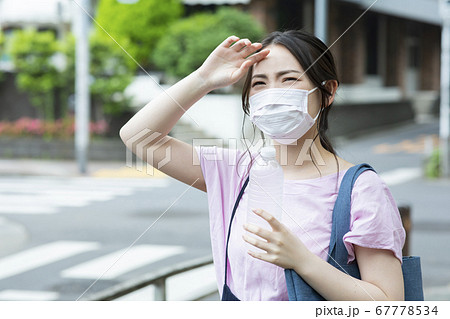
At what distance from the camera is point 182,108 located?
6.24 ft

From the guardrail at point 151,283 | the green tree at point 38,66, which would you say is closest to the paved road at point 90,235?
the guardrail at point 151,283

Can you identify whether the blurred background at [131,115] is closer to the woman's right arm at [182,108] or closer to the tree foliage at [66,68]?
the tree foliage at [66,68]

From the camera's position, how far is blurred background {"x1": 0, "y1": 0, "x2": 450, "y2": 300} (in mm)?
6082

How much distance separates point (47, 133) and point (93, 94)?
162 centimetres

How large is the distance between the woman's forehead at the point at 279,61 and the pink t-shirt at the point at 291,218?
0.99 feet

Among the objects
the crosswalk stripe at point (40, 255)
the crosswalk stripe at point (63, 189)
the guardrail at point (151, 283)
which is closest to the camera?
the guardrail at point (151, 283)

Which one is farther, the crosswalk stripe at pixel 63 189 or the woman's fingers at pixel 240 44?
the crosswalk stripe at pixel 63 189

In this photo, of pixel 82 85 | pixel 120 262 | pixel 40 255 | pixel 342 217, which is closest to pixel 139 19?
pixel 82 85

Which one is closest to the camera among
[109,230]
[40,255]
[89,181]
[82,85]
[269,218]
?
[269,218]

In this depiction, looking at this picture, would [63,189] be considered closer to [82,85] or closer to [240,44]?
[82,85]

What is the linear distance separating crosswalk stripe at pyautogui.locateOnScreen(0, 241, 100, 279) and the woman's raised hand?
4.81m

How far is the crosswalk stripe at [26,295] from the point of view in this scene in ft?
17.3

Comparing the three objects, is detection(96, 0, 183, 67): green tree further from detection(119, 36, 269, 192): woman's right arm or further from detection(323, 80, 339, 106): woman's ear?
detection(323, 80, 339, 106): woman's ear

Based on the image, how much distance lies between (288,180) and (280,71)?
1.01 ft
